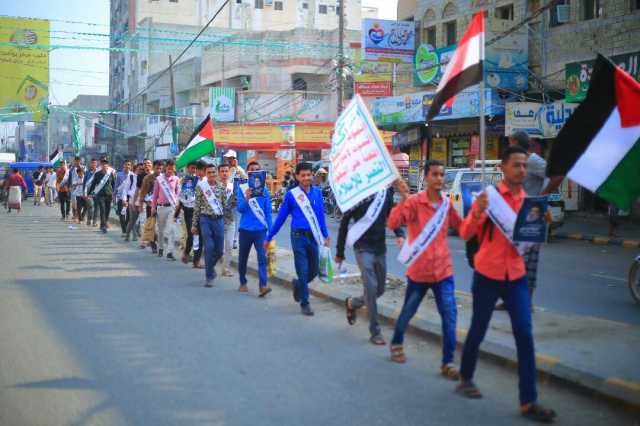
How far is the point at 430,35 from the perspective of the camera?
31969 mm

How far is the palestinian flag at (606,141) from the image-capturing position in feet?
17.2

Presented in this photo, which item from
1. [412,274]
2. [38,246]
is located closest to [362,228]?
[412,274]

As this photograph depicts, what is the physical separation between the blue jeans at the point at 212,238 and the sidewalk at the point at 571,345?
10.00 ft

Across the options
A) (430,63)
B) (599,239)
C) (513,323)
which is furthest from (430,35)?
(513,323)

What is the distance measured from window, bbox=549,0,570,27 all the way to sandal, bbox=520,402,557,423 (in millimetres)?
21680

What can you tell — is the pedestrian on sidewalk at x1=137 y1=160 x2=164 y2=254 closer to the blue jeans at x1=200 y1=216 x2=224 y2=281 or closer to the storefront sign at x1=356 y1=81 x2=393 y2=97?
the blue jeans at x1=200 y1=216 x2=224 y2=281

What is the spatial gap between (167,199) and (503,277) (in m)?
10.4

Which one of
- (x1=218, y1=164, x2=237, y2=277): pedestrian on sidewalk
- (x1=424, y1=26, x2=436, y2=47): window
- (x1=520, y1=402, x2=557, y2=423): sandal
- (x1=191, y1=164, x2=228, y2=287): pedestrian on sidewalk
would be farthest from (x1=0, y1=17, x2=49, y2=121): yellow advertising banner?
(x1=520, y1=402, x2=557, y2=423): sandal

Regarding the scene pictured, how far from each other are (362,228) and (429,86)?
2441cm

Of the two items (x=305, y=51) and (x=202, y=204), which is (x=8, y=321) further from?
(x=305, y=51)

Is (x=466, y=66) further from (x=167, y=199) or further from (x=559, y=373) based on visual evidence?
(x=167, y=199)

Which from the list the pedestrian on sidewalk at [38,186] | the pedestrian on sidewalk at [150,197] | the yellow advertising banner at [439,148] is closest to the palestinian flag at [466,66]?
the pedestrian on sidewalk at [150,197]

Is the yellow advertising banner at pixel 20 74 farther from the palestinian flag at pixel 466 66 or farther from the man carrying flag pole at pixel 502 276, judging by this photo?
the man carrying flag pole at pixel 502 276

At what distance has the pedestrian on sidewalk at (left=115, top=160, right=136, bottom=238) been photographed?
18.7 m
